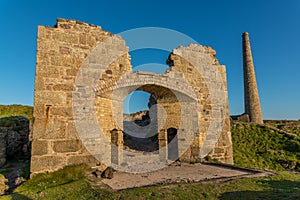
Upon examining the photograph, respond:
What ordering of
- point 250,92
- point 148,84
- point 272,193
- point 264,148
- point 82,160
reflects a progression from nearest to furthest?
point 272,193
point 82,160
point 148,84
point 264,148
point 250,92

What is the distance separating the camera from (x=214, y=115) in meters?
9.16

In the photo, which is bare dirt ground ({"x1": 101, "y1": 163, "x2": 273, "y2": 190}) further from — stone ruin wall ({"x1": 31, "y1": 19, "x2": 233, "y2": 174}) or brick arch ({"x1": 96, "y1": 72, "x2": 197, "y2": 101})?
brick arch ({"x1": 96, "y1": 72, "x2": 197, "y2": 101})

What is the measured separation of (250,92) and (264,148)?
38.0 ft

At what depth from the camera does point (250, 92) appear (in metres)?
23.4

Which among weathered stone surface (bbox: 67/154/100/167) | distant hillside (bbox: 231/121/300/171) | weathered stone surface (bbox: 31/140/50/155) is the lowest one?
distant hillside (bbox: 231/121/300/171)

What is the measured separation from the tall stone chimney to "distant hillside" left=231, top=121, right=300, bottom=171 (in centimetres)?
725

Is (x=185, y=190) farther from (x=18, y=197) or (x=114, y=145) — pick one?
(x=114, y=145)

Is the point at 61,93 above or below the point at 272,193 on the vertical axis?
above

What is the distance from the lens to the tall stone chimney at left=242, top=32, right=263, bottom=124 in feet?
76.1

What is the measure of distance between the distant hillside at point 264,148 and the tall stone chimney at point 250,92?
23.8 feet

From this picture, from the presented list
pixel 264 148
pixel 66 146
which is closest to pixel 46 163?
pixel 66 146

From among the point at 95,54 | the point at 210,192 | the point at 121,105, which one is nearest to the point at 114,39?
the point at 95,54

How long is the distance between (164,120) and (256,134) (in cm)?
941

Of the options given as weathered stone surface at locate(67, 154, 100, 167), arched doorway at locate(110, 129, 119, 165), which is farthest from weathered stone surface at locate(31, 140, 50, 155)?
arched doorway at locate(110, 129, 119, 165)
